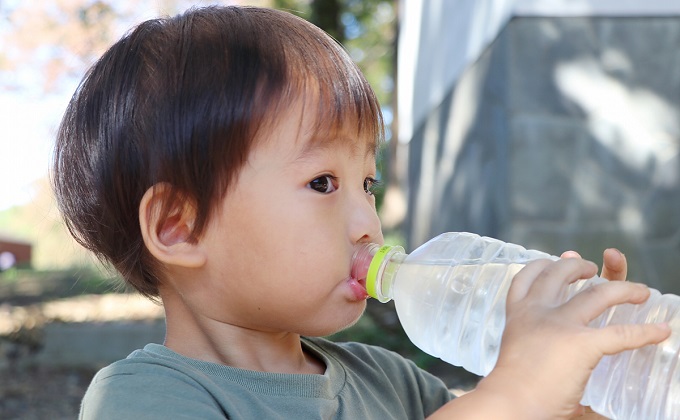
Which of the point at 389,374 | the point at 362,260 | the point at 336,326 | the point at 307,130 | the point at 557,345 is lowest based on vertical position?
the point at 389,374

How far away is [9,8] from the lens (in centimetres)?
862

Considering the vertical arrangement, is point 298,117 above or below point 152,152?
above

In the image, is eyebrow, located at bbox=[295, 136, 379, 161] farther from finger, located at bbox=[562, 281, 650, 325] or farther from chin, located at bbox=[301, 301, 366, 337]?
finger, located at bbox=[562, 281, 650, 325]

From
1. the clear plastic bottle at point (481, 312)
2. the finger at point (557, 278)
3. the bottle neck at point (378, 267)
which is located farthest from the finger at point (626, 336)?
the bottle neck at point (378, 267)

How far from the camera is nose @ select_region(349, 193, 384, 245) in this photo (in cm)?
179

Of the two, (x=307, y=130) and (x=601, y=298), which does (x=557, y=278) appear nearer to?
(x=601, y=298)

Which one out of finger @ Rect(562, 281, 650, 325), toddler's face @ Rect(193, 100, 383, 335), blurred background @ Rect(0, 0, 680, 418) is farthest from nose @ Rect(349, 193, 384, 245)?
blurred background @ Rect(0, 0, 680, 418)

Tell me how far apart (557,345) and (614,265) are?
624 millimetres

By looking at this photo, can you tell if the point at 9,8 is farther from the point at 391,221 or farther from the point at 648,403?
the point at 648,403

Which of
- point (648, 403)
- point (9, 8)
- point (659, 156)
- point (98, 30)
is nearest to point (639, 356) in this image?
point (648, 403)

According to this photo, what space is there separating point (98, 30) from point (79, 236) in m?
5.28

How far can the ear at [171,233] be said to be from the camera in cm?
176

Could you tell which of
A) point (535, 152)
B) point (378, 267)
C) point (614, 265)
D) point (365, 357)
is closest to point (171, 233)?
point (378, 267)

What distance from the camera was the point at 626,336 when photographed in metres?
1.30
